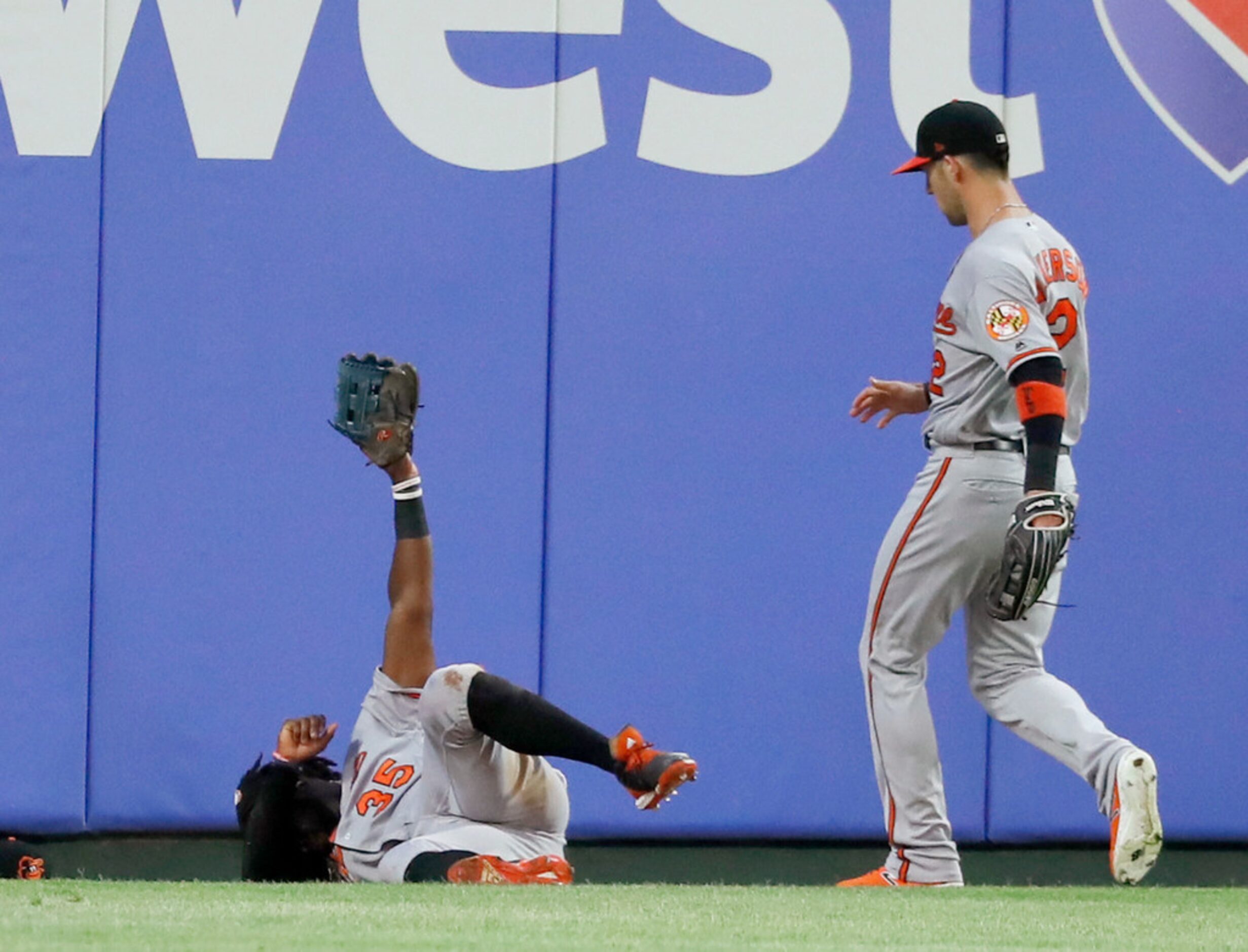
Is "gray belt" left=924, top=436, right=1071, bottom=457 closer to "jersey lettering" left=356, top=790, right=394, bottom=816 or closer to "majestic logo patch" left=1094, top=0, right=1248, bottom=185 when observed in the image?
"jersey lettering" left=356, top=790, right=394, bottom=816

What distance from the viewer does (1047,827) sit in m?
4.71

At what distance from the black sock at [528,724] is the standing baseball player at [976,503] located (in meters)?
0.60

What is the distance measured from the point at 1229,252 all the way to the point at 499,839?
8.46ft

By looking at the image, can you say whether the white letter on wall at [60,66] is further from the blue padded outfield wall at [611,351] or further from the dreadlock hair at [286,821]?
the dreadlock hair at [286,821]

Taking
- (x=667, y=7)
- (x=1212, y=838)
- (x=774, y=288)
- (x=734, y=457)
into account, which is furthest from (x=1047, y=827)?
(x=667, y=7)

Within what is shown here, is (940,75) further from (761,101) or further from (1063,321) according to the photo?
(1063,321)

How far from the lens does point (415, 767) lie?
385 centimetres

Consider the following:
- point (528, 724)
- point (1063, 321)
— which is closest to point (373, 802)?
point (528, 724)

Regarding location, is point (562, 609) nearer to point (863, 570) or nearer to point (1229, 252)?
point (863, 570)

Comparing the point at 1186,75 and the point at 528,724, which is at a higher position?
the point at 1186,75

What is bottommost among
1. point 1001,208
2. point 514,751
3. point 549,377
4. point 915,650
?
point 514,751

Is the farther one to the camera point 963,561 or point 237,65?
point 237,65

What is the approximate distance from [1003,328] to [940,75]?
1.55m

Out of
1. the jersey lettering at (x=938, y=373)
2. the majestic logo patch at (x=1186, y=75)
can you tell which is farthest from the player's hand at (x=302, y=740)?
the majestic logo patch at (x=1186, y=75)
